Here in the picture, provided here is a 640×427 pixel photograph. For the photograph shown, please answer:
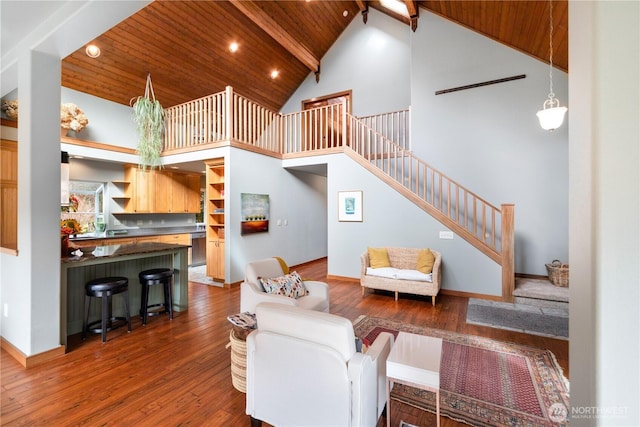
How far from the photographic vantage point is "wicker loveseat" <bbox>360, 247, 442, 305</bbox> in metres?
4.30

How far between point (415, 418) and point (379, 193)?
4003 millimetres

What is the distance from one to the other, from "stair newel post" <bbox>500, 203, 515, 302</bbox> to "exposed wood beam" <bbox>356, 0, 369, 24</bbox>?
621cm

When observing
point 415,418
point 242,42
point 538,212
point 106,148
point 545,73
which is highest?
point 242,42

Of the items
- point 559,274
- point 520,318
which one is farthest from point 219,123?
point 559,274

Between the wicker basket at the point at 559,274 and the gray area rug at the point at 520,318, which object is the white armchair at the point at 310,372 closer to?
the gray area rug at the point at 520,318

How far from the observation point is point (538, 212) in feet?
17.2

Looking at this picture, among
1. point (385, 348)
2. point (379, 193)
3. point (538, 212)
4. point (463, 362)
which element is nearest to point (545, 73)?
point (538, 212)

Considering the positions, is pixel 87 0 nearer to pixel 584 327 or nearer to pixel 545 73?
pixel 584 327

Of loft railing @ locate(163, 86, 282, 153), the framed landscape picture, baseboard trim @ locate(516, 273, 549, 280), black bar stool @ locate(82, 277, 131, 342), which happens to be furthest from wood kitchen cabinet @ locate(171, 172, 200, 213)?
baseboard trim @ locate(516, 273, 549, 280)

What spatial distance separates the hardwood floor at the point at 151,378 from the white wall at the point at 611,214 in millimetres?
1456

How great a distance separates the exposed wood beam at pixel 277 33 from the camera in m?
5.51

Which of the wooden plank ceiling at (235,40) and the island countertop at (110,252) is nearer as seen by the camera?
the island countertop at (110,252)

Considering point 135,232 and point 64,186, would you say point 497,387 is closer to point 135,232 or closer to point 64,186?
point 64,186

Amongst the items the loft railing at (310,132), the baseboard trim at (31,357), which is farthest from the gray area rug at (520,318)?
the baseboard trim at (31,357)
